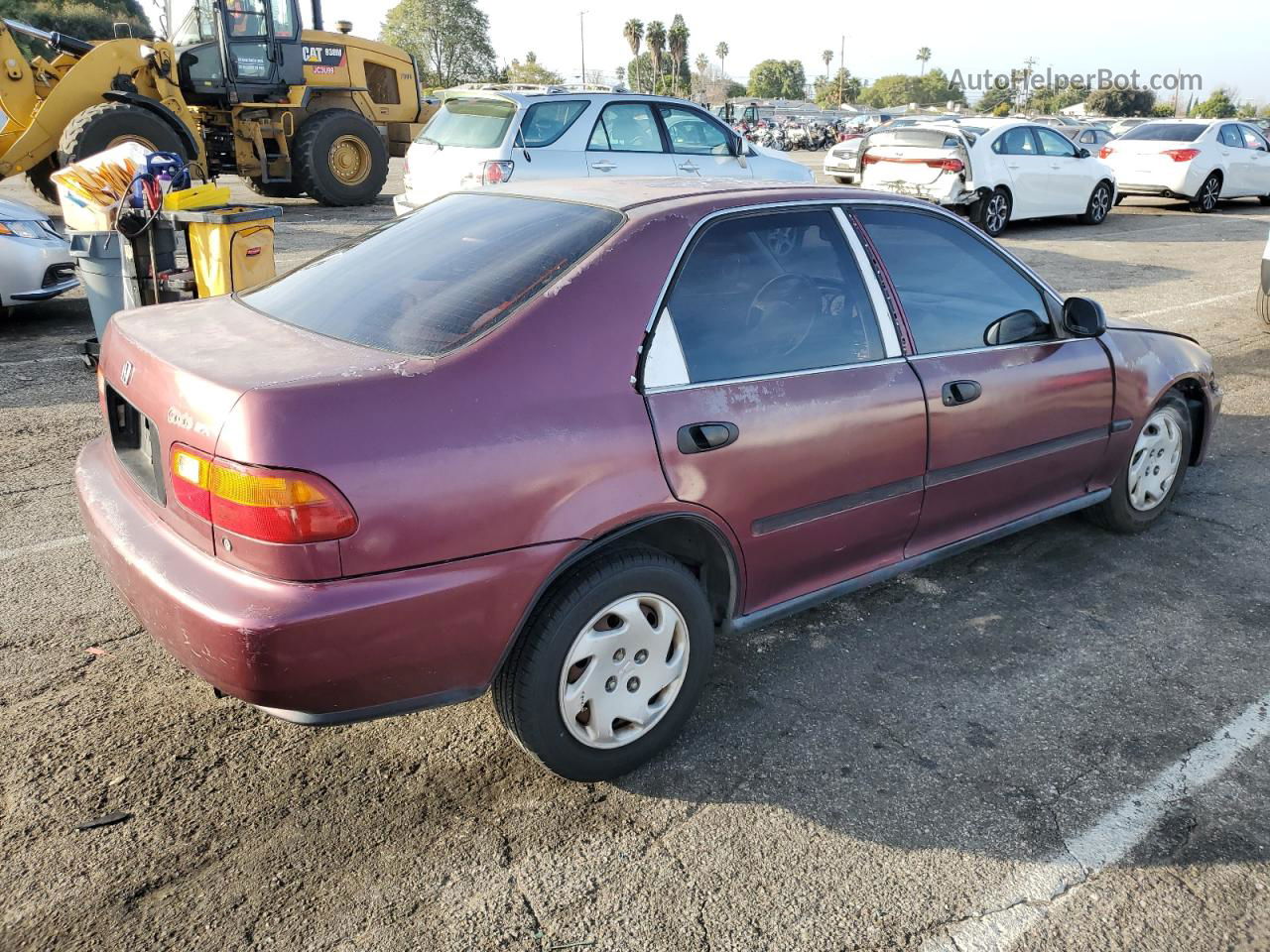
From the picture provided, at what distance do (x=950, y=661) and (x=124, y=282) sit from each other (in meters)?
5.38

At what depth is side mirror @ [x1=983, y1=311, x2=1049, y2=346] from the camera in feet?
12.1

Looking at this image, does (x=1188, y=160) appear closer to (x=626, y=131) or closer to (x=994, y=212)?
(x=994, y=212)

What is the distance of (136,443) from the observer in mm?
2896

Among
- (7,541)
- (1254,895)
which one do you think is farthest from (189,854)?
(1254,895)

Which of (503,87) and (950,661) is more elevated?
(503,87)

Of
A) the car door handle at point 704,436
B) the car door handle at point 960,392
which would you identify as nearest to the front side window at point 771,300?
the car door handle at point 704,436

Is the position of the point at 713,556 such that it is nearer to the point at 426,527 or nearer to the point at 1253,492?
the point at 426,527

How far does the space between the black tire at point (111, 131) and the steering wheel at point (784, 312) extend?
10742 mm

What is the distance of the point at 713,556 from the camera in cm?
302

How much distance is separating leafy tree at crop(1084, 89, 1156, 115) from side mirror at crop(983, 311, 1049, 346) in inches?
3431

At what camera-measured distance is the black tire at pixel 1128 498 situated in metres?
4.39

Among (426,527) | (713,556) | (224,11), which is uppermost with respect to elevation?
(224,11)

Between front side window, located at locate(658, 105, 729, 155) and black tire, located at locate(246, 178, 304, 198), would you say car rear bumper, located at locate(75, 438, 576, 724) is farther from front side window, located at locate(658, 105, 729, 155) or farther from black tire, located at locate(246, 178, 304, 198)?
black tire, located at locate(246, 178, 304, 198)

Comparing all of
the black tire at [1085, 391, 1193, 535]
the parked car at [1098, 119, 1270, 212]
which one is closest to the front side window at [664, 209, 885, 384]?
the black tire at [1085, 391, 1193, 535]
